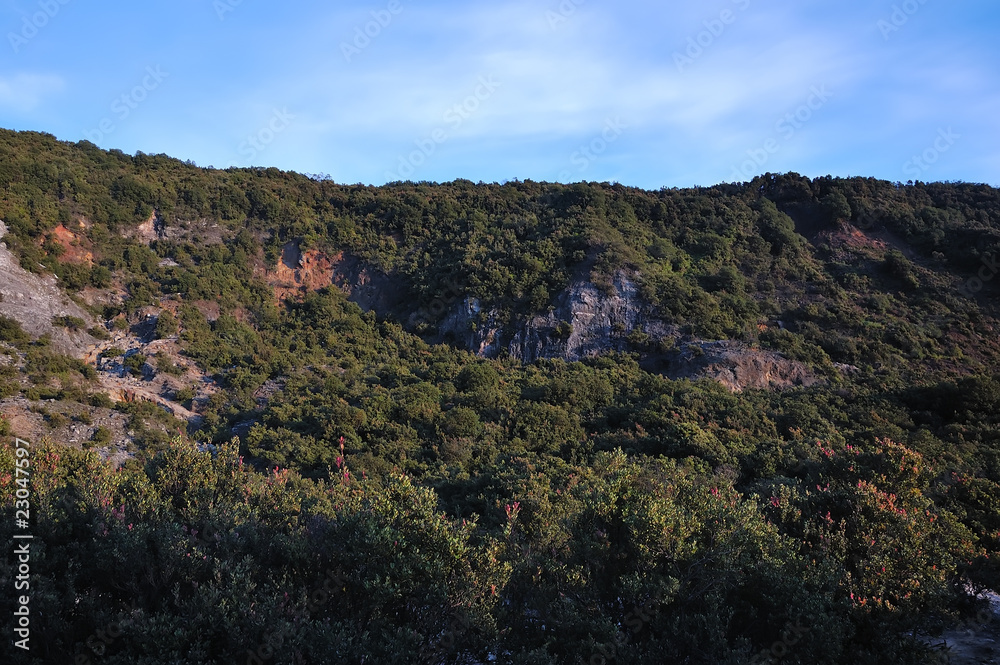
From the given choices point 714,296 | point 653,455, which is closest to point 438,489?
point 653,455

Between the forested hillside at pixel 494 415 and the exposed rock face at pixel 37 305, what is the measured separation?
17cm

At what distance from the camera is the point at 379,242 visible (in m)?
39.1

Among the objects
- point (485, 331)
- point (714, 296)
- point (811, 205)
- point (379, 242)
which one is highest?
point (811, 205)

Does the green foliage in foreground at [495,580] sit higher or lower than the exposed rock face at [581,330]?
lower

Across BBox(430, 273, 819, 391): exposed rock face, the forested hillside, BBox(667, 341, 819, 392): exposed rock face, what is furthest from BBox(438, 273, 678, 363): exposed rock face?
BBox(667, 341, 819, 392): exposed rock face

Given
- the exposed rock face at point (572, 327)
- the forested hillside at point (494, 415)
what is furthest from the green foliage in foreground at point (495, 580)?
the exposed rock face at point (572, 327)

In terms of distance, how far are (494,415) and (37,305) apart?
21194 mm

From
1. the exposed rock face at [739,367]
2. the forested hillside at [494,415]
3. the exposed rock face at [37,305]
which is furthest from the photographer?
the exposed rock face at [739,367]

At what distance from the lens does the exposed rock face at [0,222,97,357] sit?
24.5 meters

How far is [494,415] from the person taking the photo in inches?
937

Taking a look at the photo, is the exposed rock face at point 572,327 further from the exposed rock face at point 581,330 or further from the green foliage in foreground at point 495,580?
the green foliage in foreground at point 495,580

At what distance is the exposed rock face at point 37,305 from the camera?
80.5 ft

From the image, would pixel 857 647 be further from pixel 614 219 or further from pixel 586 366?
pixel 614 219

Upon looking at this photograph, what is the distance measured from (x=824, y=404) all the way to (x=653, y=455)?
31.1 ft
